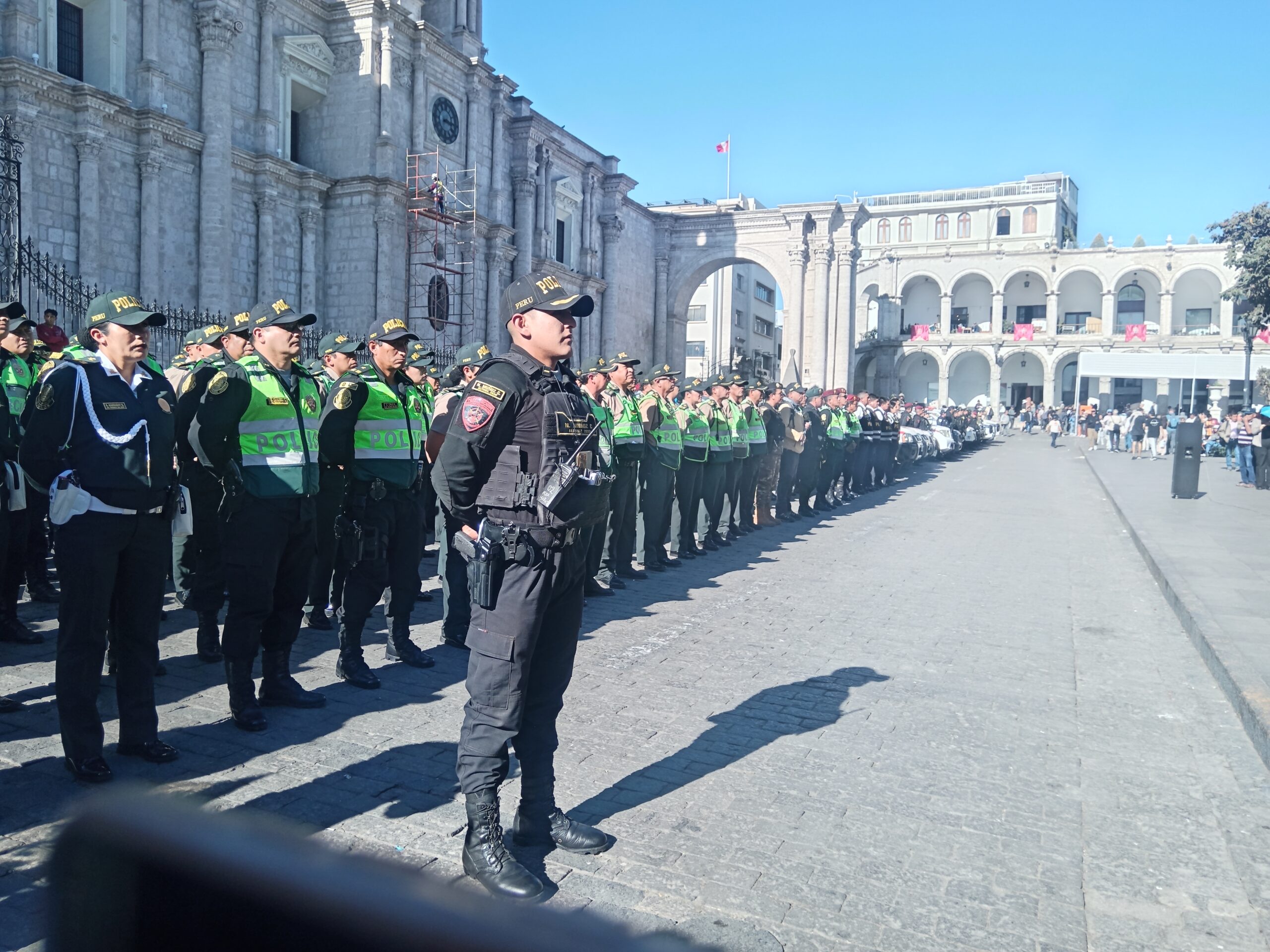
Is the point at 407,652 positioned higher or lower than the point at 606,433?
lower

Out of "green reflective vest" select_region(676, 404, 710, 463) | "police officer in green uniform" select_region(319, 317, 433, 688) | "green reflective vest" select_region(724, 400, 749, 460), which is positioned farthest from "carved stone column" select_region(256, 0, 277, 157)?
"police officer in green uniform" select_region(319, 317, 433, 688)

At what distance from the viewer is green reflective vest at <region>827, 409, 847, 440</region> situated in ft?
56.1

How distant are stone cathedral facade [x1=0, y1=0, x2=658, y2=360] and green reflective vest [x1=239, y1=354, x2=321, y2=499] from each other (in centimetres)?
1560

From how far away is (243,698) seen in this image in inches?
197

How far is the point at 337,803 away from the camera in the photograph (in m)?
4.11

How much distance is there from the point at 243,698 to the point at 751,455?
9278 millimetres

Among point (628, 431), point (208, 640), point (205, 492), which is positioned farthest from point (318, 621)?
point (628, 431)

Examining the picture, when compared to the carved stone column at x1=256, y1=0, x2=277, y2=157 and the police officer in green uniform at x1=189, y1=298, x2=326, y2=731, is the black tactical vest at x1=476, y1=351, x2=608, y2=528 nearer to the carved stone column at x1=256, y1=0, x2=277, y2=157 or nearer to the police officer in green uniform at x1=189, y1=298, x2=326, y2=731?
the police officer in green uniform at x1=189, y1=298, x2=326, y2=731

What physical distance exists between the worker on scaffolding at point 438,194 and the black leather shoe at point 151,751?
23.7 metres

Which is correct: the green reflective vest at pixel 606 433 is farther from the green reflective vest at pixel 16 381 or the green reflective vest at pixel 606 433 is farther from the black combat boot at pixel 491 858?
the black combat boot at pixel 491 858

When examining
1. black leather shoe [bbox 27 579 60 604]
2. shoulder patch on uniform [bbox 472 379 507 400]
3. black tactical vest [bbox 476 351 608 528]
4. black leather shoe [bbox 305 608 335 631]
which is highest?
shoulder patch on uniform [bbox 472 379 507 400]

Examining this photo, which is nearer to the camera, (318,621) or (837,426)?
(318,621)

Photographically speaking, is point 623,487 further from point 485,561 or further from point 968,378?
point 968,378

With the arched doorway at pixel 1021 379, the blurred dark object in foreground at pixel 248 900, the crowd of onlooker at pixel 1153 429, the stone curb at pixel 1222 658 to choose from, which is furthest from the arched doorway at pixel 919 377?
the blurred dark object in foreground at pixel 248 900
